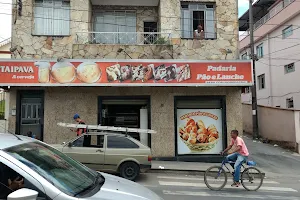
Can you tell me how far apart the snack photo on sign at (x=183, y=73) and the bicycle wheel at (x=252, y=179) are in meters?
5.12

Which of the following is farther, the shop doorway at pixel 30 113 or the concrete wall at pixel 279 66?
the concrete wall at pixel 279 66

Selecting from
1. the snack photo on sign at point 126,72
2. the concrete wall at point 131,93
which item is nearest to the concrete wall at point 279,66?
the concrete wall at point 131,93

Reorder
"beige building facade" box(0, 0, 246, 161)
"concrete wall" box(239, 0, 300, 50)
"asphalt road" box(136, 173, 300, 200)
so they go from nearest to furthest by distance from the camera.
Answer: "asphalt road" box(136, 173, 300, 200), "beige building facade" box(0, 0, 246, 161), "concrete wall" box(239, 0, 300, 50)

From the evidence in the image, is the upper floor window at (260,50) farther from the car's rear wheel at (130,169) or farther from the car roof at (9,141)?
the car roof at (9,141)

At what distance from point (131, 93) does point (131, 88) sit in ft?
0.74

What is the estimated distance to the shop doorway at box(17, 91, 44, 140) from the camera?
13.8m

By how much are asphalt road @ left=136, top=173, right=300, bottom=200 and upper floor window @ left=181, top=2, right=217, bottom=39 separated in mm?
6990

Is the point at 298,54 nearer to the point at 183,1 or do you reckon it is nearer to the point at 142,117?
the point at 183,1

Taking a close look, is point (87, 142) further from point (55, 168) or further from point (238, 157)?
point (55, 168)

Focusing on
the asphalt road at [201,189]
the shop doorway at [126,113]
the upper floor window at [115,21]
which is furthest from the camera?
the upper floor window at [115,21]

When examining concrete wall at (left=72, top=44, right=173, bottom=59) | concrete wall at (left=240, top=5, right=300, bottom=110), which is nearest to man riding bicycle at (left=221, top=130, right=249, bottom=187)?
concrete wall at (left=72, top=44, right=173, bottom=59)

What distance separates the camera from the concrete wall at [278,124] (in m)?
18.0

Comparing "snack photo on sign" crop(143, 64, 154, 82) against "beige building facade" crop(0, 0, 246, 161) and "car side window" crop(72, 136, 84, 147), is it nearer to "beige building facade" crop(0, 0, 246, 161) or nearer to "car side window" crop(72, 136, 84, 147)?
"beige building facade" crop(0, 0, 246, 161)

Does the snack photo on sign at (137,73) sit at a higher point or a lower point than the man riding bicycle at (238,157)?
higher
